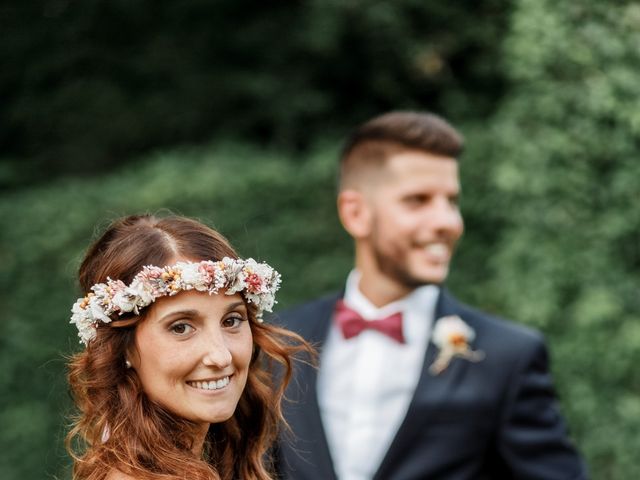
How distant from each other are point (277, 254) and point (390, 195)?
3.05 meters

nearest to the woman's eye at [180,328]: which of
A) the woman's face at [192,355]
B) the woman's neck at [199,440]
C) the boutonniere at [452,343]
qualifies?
the woman's face at [192,355]

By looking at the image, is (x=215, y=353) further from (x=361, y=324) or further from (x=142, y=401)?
(x=361, y=324)

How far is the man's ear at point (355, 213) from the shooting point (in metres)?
3.95

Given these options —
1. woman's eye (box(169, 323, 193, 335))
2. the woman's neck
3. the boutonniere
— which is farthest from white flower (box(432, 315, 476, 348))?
woman's eye (box(169, 323, 193, 335))

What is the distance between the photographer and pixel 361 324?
12.4ft

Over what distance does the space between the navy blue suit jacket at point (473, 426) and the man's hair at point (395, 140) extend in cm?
79

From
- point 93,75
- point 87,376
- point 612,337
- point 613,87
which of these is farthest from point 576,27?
point 93,75

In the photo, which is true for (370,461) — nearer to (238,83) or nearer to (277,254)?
(277,254)

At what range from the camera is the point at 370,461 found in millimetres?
3551

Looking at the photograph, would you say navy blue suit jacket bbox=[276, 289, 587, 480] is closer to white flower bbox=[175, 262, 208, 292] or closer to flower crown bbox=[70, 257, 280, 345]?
flower crown bbox=[70, 257, 280, 345]

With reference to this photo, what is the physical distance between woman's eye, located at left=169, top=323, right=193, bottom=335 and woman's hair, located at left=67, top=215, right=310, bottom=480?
0.10 m

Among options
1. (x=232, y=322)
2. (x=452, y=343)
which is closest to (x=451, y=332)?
(x=452, y=343)

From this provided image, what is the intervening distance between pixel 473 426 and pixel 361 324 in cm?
58

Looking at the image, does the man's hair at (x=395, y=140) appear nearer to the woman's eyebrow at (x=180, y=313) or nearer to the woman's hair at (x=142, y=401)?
the woman's hair at (x=142, y=401)
